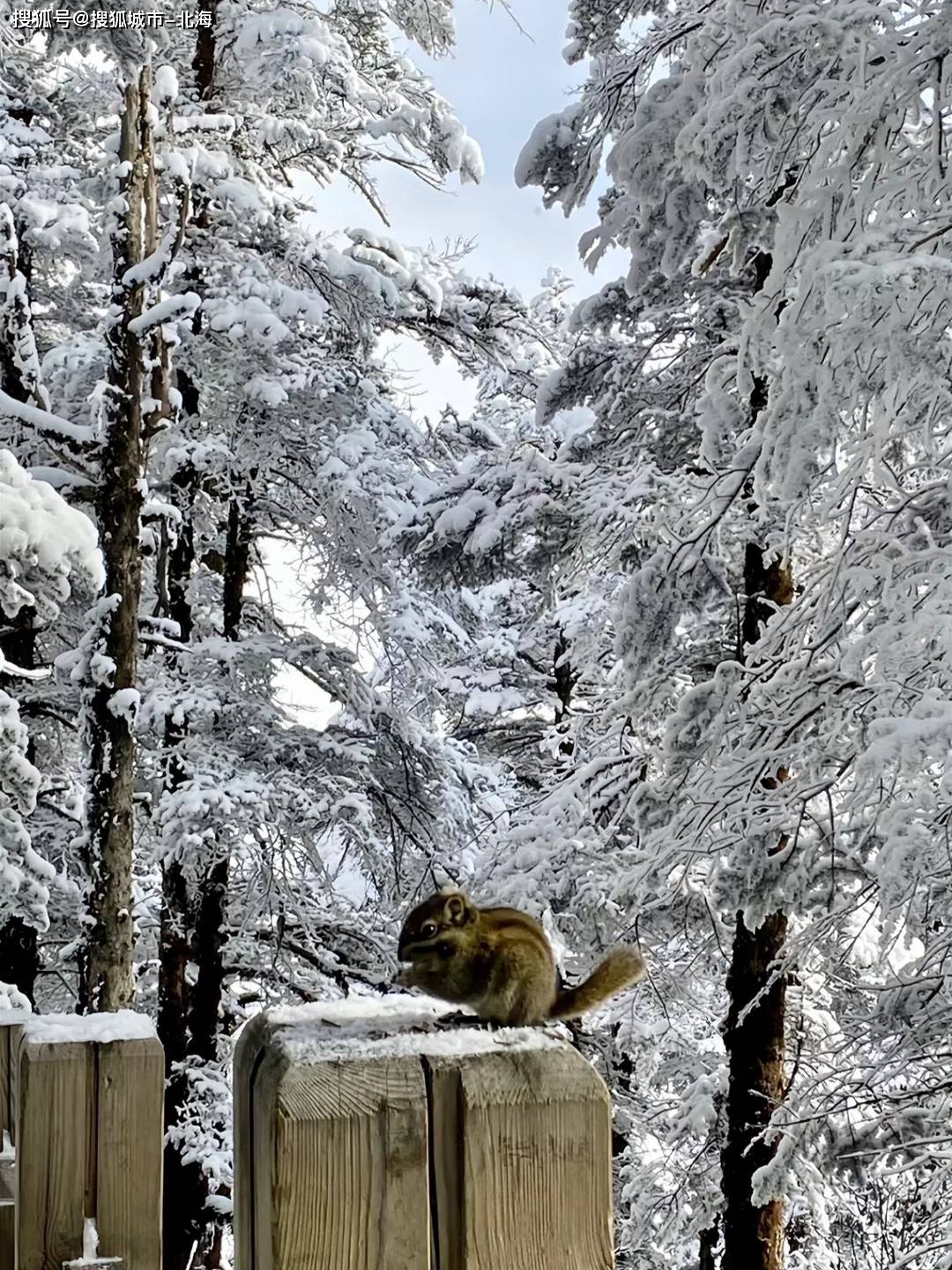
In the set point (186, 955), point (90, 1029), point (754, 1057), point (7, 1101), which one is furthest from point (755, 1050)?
point (90, 1029)

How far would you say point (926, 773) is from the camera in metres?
3.67

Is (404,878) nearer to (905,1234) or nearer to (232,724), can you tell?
(232,724)

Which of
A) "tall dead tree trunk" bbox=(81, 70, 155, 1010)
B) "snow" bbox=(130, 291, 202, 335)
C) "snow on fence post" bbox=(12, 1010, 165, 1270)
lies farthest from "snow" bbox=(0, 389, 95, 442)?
"snow on fence post" bbox=(12, 1010, 165, 1270)

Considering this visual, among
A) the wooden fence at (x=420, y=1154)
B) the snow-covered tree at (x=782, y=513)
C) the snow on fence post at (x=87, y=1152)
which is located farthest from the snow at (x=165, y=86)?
the wooden fence at (x=420, y=1154)

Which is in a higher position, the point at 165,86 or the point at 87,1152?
the point at 165,86

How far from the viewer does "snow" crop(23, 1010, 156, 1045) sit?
5.17 ft

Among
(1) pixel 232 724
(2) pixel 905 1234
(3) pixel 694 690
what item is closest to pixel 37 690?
(1) pixel 232 724

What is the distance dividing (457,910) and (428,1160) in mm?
625

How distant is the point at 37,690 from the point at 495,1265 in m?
8.86

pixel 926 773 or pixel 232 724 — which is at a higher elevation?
pixel 232 724

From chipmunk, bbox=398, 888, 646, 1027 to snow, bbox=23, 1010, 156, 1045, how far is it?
0.38 m

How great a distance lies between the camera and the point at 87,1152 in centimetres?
153

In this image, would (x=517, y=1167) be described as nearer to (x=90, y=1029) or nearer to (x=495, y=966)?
(x=495, y=966)

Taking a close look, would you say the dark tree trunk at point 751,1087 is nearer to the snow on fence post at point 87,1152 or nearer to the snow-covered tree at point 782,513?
the snow-covered tree at point 782,513
